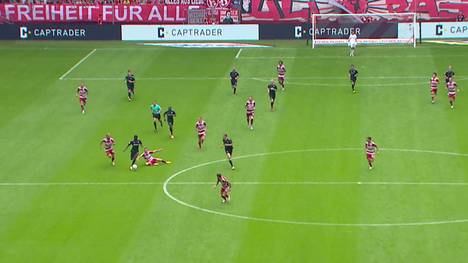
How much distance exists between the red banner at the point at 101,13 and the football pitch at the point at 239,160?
636 centimetres

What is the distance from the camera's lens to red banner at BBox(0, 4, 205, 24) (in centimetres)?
9519

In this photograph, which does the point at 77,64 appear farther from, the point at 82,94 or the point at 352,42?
the point at 352,42

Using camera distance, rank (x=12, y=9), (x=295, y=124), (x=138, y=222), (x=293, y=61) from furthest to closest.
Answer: (x=12, y=9), (x=293, y=61), (x=295, y=124), (x=138, y=222)

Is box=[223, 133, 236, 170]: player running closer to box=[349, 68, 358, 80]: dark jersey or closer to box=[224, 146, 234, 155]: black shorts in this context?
box=[224, 146, 234, 155]: black shorts

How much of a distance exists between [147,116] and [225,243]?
2431 cm

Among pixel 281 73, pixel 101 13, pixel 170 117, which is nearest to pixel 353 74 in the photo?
pixel 281 73

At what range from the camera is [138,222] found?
50.2 metres

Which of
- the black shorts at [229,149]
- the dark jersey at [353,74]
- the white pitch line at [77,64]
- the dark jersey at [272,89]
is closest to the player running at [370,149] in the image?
the black shorts at [229,149]

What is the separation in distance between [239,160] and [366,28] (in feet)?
109

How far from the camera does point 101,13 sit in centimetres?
9531

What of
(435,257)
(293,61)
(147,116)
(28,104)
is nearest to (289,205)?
(435,257)

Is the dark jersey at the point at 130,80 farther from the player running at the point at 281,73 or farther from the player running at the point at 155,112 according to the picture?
the player running at the point at 281,73

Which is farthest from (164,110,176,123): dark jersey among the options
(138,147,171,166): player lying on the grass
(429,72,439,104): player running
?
(429,72,439,104): player running

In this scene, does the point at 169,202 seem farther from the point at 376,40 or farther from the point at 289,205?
the point at 376,40
